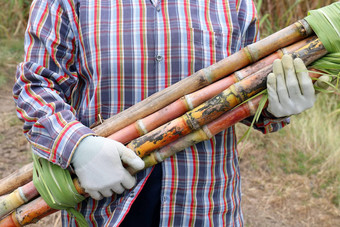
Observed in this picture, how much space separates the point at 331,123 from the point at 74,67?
2436 millimetres

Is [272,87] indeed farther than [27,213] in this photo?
No

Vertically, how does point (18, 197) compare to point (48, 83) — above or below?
below

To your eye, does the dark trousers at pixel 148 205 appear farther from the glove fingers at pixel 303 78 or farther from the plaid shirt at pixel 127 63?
the glove fingers at pixel 303 78

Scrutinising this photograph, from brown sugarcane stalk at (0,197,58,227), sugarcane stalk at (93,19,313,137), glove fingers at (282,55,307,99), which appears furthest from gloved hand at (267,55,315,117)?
brown sugarcane stalk at (0,197,58,227)

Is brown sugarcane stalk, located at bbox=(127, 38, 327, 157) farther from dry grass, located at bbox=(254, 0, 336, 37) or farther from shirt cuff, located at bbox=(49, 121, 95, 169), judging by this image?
dry grass, located at bbox=(254, 0, 336, 37)

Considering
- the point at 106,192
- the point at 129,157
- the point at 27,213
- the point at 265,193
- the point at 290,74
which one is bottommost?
the point at 265,193

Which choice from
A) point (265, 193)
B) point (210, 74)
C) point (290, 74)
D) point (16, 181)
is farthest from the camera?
point (265, 193)

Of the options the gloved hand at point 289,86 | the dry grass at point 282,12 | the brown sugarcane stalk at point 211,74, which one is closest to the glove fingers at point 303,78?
the gloved hand at point 289,86

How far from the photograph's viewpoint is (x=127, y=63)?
137 cm

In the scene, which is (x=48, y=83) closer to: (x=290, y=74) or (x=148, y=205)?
(x=148, y=205)

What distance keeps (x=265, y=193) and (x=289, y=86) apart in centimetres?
178

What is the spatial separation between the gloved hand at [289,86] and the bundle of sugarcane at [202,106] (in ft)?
0.14

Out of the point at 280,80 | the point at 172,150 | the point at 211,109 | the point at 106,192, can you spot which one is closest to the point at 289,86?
the point at 280,80

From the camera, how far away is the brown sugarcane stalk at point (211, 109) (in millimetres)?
1281
